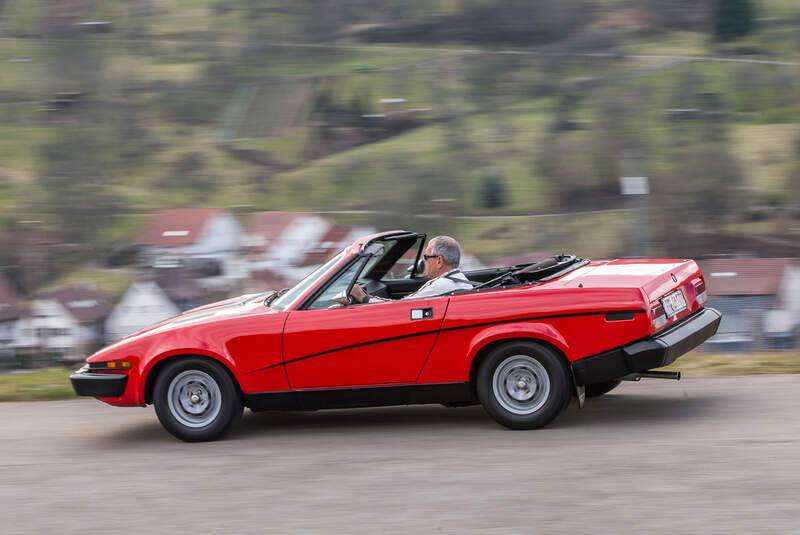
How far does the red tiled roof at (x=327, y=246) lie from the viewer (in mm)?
15422

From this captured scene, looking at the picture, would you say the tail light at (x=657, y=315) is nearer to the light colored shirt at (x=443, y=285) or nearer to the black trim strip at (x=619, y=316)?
the black trim strip at (x=619, y=316)

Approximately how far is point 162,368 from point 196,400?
346mm

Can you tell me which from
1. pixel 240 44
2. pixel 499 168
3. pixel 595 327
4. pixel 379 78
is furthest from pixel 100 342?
pixel 240 44

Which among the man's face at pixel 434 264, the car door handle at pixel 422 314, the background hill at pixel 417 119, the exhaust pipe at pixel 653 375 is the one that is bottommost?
the exhaust pipe at pixel 653 375

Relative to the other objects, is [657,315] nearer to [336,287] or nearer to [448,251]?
[448,251]

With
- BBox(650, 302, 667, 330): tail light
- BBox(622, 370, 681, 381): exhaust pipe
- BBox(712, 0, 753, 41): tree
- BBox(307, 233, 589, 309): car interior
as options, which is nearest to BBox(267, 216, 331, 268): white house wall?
BBox(307, 233, 589, 309): car interior

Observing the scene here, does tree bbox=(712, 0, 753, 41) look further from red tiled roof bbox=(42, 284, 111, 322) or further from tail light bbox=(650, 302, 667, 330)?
tail light bbox=(650, 302, 667, 330)

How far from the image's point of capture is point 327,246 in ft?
51.7

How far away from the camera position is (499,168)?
2438cm

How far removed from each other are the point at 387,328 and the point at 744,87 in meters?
27.2

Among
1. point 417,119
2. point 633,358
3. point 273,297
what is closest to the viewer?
point 633,358

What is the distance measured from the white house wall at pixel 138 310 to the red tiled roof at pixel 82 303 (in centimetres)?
25

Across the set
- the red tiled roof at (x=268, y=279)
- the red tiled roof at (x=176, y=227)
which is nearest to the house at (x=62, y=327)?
the red tiled roof at (x=176, y=227)

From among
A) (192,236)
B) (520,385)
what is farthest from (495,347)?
(192,236)
